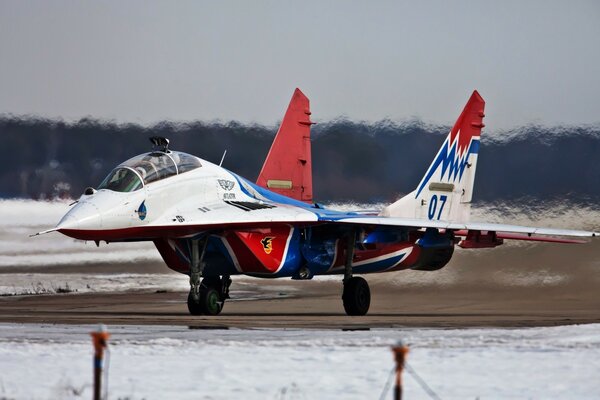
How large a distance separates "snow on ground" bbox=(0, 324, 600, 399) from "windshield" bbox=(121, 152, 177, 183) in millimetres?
5918

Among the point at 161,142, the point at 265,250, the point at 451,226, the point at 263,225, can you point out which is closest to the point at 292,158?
the point at 265,250

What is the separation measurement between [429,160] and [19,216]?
414 inches

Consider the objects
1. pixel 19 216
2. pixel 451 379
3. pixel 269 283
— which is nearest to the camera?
pixel 451 379

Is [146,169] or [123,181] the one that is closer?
[123,181]

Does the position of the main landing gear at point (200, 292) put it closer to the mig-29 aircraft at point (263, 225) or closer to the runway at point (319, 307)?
the mig-29 aircraft at point (263, 225)

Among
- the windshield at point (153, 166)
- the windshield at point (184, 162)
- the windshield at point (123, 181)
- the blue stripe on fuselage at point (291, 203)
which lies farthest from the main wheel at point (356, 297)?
the windshield at point (123, 181)

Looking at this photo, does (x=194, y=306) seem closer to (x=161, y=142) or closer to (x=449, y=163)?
(x=161, y=142)

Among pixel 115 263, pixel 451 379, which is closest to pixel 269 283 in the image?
pixel 115 263

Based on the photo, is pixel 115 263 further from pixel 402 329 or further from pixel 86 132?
pixel 402 329

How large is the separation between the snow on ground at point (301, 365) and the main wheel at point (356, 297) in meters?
8.24

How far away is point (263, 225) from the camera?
22672 mm

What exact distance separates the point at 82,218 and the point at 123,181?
142 centimetres

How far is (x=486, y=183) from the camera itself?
3056cm

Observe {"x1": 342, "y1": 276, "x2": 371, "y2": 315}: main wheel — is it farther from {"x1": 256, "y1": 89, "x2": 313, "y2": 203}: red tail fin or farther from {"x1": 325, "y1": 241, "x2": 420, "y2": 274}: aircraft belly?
{"x1": 256, "y1": 89, "x2": 313, "y2": 203}: red tail fin
